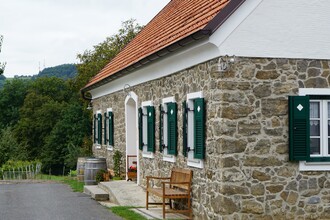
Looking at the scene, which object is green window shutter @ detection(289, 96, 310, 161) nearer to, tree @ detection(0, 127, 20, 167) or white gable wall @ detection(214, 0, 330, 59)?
white gable wall @ detection(214, 0, 330, 59)

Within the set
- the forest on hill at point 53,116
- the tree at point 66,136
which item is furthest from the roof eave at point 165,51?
the tree at point 66,136

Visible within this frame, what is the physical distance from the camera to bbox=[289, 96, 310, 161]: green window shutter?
1120cm

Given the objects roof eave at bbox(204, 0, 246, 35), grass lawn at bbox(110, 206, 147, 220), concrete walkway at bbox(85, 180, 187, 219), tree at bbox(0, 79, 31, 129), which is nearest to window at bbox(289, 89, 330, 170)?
roof eave at bbox(204, 0, 246, 35)

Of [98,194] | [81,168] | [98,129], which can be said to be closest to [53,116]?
[98,129]

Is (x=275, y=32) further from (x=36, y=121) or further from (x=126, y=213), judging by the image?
(x=36, y=121)

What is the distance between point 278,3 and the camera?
11.3 m

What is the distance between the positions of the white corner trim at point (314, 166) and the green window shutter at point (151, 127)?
17.5 feet

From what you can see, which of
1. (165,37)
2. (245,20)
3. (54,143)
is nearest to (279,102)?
(245,20)

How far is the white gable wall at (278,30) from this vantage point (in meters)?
11.1

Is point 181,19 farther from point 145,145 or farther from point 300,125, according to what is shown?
point 300,125

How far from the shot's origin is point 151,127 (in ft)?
52.7

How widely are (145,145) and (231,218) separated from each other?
6.32 metres

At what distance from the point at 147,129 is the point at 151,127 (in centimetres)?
55

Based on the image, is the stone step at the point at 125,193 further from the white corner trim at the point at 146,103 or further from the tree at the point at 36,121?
the tree at the point at 36,121
